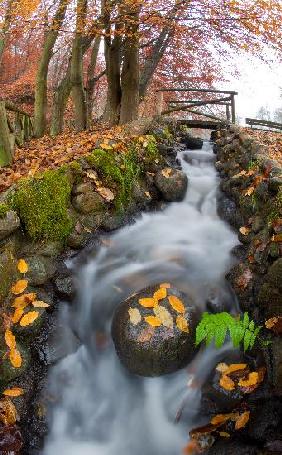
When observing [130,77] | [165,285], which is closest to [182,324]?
[165,285]

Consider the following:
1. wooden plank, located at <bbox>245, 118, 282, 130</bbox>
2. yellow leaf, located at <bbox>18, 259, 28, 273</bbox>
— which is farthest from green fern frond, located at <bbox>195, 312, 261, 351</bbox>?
wooden plank, located at <bbox>245, 118, 282, 130</bbox>

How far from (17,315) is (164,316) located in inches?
53.5

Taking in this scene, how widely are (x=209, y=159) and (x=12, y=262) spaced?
17.1 feet

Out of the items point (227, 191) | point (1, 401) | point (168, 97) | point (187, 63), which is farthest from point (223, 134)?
point (168, 97)

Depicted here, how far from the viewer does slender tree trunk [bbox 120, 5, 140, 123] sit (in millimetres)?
8406

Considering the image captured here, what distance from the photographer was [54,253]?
4.16 meters

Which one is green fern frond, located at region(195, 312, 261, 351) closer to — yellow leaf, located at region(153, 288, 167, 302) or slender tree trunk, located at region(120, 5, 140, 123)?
yellow leaf, located at region(153, 288, 167, 302)

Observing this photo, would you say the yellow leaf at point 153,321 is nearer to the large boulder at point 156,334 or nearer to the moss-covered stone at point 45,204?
the large boulder at point 156,334

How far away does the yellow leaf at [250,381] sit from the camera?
3.15 meters

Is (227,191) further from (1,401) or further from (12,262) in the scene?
(1,401)

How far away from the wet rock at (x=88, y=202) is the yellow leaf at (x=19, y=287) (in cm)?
128

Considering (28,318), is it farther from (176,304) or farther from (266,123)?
(266,123)

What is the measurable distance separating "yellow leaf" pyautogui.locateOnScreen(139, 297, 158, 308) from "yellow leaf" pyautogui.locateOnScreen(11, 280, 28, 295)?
113 cm

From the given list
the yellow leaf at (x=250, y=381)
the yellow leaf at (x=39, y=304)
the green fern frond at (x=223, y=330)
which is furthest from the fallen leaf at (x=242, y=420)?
the yellow leaf at (x=39, y=304)
